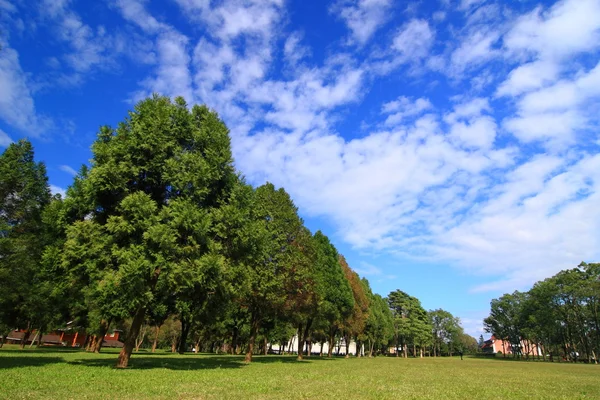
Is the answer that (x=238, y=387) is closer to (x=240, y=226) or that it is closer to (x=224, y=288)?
(x=224, y=288)

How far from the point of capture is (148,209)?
2088 centimetres

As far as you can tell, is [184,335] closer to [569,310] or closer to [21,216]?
[21,216]

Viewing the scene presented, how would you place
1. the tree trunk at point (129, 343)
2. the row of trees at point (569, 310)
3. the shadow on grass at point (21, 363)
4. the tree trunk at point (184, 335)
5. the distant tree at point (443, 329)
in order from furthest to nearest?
the distant tree at point (443, 329), the row of trees at point (569, 310), the tree trunk at point (184, 335), the tree trunk at point (129, 343), the shadow on grass at point (21, 363)

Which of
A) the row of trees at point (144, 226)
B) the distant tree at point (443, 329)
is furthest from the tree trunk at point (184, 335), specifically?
the distant tree at point (443, 329)

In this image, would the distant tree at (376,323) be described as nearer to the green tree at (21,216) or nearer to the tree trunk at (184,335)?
the tree trunk at (184,335)

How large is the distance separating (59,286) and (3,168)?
1075cm

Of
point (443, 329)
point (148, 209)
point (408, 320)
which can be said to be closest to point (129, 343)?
point (148, 209)

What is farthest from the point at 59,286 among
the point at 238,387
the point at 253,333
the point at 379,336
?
the point at 379,336

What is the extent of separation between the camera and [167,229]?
66.8 feet

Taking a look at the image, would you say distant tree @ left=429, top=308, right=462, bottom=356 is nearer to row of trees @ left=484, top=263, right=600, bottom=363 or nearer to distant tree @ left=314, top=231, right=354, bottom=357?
row of trees @ left=484, top=263, right=600, bottom=363

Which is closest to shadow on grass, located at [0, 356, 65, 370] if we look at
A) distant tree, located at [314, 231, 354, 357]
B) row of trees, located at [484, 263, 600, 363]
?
distant tree, located at [314, 231, 354, 357]

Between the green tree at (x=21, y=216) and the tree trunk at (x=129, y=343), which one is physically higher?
the green tree at (x=21, y=216)

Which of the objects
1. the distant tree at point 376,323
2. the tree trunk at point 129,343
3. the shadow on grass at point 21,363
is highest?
the distant tree at point 376,323

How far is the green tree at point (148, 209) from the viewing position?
20.1m
